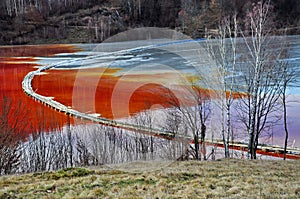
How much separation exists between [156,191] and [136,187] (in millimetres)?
608

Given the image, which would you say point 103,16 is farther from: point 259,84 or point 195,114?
point 259,84

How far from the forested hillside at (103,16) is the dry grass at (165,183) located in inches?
2153

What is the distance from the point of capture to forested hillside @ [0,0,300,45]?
68.2 m

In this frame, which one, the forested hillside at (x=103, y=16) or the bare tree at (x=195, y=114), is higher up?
the forested hillside at (x=103, y=16)

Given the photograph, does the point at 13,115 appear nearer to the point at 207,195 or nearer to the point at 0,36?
the point at 207,195

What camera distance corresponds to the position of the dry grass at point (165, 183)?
288 inches

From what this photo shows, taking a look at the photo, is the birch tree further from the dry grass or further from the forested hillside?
the forested hillside

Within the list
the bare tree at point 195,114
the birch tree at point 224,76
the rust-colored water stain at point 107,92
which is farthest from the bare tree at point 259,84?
the rust-colored water stain at point 107,92

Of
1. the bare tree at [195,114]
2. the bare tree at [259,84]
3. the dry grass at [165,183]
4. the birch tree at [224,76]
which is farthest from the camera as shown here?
the bare tree at [195,114]

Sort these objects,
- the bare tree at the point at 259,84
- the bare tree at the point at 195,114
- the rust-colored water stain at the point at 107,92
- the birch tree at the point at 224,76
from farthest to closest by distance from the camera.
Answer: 1. the rust-colored water stain at the point at 107,92
2. the bare tree at the point at 195,114
3. the birch tree at the point at 224,76
4. the bare tree at the point at 259,84

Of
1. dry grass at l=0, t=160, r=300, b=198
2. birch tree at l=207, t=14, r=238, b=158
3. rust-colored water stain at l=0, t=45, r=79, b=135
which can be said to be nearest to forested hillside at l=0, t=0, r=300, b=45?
rust-colored water stain at l=0, t=45, r=79, b=135

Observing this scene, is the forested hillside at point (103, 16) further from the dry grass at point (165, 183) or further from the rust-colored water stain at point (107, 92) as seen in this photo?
the dry grass at point (165, 183)

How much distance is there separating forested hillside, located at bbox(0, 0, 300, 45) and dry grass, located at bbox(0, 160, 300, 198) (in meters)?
54.7

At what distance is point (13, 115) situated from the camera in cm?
1883
